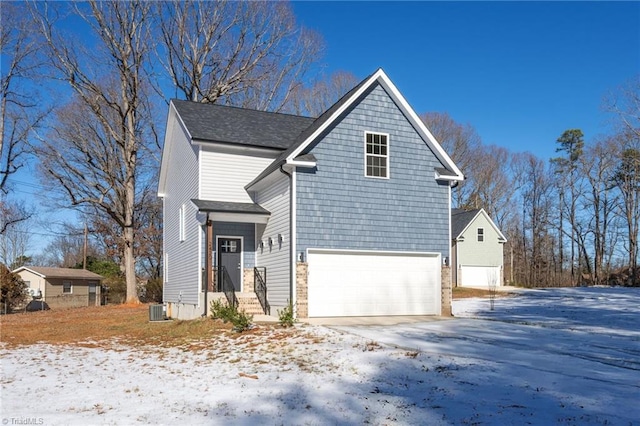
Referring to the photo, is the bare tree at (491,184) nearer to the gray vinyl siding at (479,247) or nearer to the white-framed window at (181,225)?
the gray vinyl siding at (479,247)

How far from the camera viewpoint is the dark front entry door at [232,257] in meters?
18.8

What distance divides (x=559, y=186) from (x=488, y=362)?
154ft

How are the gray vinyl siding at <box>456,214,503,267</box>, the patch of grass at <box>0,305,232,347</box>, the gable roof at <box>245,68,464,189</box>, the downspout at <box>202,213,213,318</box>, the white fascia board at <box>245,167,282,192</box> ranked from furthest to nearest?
the gray vinyl siding at <box>456,214,503,267</box>, the white fascia board at <box>245,167,282,192</box>, the downspout at <box>202,213,213,318</box>, the gable roof at <box>245,68,464,189</box>, the patch of grass at <box>0,305,232,347</box>

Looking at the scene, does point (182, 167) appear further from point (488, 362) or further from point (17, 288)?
point (17, 288)

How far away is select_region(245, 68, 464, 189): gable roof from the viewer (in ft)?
53.6

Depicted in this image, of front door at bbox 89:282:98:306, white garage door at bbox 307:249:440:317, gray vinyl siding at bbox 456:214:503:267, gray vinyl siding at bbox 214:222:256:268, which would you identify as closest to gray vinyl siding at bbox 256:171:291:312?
gray vinyl siding at bbox 214:222:256:268

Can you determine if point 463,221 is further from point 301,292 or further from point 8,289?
point 8,289

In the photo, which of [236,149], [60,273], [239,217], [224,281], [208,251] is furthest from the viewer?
[60,273]

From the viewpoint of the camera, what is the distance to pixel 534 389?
291 inches

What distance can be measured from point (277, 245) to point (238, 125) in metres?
5.41

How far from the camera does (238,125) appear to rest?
66.3ft

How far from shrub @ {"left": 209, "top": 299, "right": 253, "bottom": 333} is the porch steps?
988 mm

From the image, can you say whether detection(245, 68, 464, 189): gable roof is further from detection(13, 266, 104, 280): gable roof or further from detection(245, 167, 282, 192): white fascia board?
detection(13, 266, 104, 280): gable roof

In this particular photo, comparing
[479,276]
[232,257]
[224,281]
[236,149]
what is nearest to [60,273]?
[232,257]
